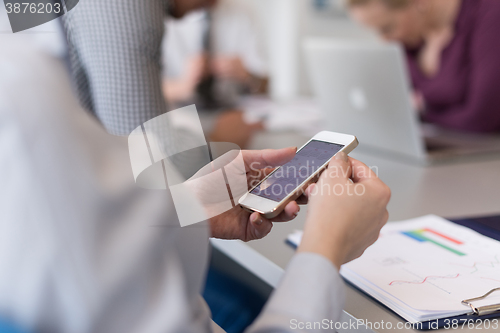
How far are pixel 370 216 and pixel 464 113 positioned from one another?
1116 mm

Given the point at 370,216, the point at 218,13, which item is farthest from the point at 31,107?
the point at 218,13

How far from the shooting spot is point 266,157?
524 millimetres

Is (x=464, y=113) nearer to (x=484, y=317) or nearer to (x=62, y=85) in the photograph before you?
(x=484, y=317)

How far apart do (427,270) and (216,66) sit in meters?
1.72

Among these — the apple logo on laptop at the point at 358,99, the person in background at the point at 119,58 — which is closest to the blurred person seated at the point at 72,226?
the person in background at the point at 119,58

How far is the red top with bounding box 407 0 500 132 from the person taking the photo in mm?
1301

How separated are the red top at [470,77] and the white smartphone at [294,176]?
99 centimetres

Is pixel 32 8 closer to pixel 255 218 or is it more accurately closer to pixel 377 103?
pixel 255 218

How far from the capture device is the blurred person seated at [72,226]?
0.22 m

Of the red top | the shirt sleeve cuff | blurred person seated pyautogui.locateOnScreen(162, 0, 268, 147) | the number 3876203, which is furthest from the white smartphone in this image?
the red top

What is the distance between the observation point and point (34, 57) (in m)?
0.24

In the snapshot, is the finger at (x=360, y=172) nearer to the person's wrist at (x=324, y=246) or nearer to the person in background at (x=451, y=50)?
the person's wrist at (x=324, y=246)

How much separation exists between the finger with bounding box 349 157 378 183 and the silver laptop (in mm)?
561

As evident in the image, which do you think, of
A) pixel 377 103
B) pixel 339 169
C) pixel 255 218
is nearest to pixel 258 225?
pixel 255 218
